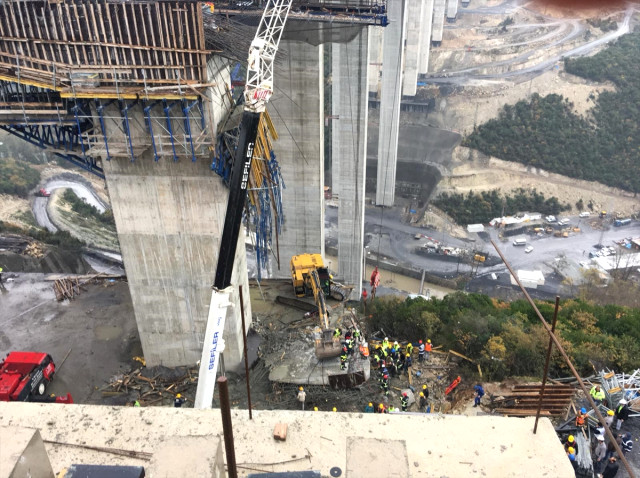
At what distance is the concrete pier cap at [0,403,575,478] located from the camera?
866cm

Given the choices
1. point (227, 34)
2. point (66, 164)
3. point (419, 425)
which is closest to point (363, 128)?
point (227, 34)

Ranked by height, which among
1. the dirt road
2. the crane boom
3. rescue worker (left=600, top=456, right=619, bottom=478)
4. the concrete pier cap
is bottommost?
the dirt road

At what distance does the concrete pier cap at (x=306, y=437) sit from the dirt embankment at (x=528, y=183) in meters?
76.7

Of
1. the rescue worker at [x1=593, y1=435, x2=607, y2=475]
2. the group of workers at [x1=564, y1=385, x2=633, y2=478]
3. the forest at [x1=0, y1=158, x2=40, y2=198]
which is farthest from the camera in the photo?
the forest at [x1=0, y1=158, x2=40, y2=198]

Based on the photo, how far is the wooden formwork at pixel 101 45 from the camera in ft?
58.2

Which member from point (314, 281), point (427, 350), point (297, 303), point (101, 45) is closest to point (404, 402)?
point (427, 350)

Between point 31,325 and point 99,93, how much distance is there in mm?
17455

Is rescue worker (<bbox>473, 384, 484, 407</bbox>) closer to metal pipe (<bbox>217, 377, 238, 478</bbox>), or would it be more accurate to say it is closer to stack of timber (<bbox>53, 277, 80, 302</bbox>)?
metal pipe (<bbox>217, 377, 238, 478</bbox>)

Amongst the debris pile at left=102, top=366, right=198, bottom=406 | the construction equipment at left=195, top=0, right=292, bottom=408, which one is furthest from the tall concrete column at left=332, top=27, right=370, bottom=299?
the construction equipment at left=195, top=0, right=292, bottom=408

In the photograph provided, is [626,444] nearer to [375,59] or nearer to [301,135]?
[301,135]

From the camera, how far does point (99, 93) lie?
59.3 ft

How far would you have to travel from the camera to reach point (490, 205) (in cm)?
8069

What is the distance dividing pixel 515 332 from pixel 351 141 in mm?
22108

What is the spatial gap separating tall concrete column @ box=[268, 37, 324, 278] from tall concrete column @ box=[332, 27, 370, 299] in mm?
6993
